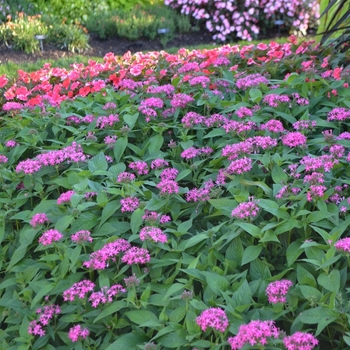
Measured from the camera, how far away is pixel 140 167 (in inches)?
98.0

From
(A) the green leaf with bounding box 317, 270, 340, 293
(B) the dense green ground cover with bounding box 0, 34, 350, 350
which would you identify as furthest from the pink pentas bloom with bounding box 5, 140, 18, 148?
(A) the green leaf with bounding box 317, 270, 340, 293

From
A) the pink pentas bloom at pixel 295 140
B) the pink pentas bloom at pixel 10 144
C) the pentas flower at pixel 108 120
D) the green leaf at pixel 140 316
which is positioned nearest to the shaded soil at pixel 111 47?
the pink pentas bloom at pixel 10 144

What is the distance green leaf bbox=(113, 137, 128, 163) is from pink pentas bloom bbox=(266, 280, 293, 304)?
1.08 meters

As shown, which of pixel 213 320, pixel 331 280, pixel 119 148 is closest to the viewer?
pixel 213 320

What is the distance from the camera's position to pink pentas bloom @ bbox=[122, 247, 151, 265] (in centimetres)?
195

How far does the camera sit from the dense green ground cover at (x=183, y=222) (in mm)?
1756

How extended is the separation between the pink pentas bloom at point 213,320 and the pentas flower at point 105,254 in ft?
1.45

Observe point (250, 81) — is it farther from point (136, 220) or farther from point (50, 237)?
point (50, 237)

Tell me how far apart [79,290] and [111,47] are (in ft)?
21.7

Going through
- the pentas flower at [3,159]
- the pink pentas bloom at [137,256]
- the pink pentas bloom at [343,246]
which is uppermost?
the pink pentas bloom at [343,246]

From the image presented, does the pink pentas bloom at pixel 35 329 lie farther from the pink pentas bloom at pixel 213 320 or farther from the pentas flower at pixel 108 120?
the pentas flower at pixel 108 120

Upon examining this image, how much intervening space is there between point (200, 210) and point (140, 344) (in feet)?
2.05

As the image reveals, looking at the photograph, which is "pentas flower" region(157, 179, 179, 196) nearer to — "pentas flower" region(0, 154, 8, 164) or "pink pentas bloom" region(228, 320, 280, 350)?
"pink pentas bloom" region(228, 320, 280, 350)

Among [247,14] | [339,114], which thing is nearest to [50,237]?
[339,114]
